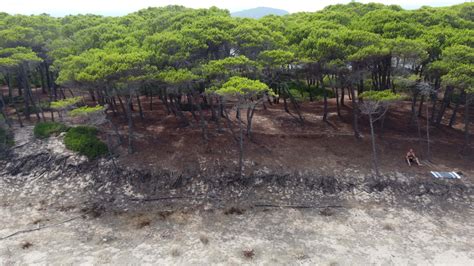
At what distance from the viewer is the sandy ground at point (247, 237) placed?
1783cm

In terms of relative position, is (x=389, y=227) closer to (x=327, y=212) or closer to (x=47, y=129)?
(x=327, y=212)

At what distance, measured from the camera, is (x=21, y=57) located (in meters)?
29.0

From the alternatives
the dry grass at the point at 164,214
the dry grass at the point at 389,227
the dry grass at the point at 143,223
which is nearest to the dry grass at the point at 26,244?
the dry grass at the point at 143,223

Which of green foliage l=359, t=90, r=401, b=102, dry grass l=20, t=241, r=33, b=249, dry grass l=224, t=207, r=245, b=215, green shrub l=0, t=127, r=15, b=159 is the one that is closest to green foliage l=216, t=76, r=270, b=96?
dry grass l=224, t=207, r=245, b=215

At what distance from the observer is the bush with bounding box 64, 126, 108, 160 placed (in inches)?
1080

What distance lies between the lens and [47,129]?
98.4 ft

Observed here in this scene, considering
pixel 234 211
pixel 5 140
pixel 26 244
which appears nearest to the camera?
pixel 26 244

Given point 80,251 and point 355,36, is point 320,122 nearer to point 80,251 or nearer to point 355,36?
point 355,36

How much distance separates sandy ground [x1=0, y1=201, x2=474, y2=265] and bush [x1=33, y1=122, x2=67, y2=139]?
8.71 meters

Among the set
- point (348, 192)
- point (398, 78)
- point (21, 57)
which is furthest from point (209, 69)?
point (21, 57)

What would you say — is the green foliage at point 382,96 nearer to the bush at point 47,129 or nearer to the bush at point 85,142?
the bush at point 85,142

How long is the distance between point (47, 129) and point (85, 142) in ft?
15.6

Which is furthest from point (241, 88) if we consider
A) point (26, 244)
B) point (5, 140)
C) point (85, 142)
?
point (5, 140)

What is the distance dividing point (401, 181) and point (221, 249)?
1408 cm
